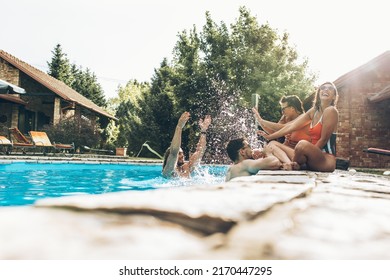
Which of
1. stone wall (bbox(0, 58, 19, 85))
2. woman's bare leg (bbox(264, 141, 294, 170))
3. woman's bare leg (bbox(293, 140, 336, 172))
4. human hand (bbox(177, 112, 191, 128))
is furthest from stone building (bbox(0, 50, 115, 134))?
woman's bare leg (bbox(293, 140, 336, 172))

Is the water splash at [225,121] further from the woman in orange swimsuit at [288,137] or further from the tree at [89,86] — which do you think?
the tree at [89,86]

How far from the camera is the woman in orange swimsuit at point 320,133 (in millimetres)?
3487

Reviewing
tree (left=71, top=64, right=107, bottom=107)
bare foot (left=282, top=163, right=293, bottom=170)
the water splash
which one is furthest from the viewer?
tree (left=71, top=64, right=107, bottom=107)

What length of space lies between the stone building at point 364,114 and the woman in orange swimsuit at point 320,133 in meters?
9.42

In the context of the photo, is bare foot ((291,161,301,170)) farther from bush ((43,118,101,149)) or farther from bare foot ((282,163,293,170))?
bush ((43,118,101,149))

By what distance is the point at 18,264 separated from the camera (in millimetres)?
611

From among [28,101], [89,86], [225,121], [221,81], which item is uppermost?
[89,86]

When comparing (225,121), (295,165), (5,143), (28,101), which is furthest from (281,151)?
(28,101)

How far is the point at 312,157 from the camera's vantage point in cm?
352

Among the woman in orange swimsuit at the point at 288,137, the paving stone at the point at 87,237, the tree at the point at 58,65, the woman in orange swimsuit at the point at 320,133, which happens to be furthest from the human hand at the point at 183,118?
the tree at the point at 58,65

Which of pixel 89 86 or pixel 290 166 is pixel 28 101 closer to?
pixel 89 86

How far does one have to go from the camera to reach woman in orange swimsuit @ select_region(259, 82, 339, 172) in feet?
11.4

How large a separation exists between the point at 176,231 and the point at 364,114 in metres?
13.5

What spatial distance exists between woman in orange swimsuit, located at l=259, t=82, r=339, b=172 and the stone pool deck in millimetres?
2522
